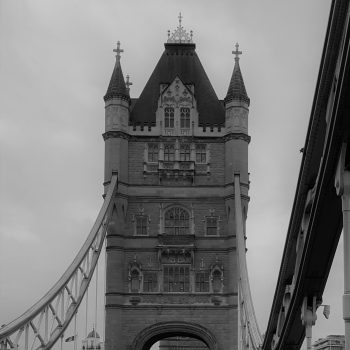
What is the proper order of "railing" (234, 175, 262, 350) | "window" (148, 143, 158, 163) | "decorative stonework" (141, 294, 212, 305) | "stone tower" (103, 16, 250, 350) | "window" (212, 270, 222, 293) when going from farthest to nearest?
"window" (148, 143, 158, 163) < "window" (212, 270, 222, 293) < "decorative stonework" (141, 294, 212, 305) < "stone tower" (103, 16, 250, 350) < "railing" (234, 175, 262, 350)

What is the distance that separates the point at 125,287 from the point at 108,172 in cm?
633

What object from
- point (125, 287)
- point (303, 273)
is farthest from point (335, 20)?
point (125, 287)

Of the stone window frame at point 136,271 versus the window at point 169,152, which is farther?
the window at point 169,152

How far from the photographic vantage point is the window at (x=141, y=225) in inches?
2197

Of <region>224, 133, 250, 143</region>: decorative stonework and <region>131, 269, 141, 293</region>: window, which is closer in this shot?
<region>131, 269, 141, 293</region>: window

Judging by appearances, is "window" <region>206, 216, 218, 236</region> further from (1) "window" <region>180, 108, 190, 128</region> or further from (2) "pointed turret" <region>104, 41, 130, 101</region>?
(2) "pointed turret" <region>104, 41, 130, 101</region>

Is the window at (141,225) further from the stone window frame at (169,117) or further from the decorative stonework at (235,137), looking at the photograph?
the decorative stonework at (235,137)

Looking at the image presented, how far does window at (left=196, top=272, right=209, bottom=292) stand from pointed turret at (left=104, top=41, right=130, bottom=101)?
422 inches

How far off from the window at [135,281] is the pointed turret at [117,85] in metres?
9.86

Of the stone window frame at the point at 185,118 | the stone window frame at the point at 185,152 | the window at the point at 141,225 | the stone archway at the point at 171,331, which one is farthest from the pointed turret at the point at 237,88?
the stone archway at the point at 171,331

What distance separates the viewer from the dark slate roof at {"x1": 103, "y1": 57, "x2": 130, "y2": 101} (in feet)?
191

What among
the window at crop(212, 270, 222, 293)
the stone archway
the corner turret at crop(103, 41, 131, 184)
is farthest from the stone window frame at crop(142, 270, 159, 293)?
the corner turret at crop(103, 41, 131, 184)

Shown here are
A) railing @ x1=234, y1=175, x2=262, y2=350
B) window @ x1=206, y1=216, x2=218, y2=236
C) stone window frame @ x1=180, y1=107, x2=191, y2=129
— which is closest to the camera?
railing @ x1=234, y1=175, x2=262, y2=350

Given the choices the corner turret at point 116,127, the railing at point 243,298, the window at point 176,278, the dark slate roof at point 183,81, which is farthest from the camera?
the dark slate roof at point 183,81
